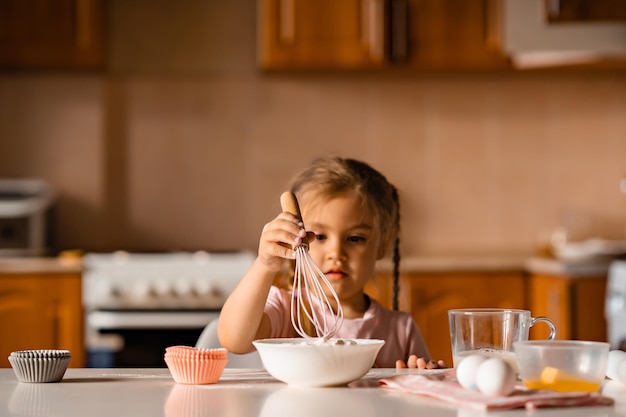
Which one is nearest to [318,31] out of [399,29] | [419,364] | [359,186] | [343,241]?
[399,29]

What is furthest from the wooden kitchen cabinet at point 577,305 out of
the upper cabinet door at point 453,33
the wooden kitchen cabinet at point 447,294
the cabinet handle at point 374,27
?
the cabinet handle at point 374,27

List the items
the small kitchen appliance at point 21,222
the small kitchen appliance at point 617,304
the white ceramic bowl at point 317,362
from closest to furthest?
the white ceramic bowl at point 317,362 → the small kitchen appliance at point 617,304 → the small kitchen appliance at point 21,222

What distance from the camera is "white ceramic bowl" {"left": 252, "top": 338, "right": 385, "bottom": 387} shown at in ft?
3.25

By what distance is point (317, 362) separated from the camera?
3.25ft

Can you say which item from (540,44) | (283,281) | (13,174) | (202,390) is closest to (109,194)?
(13,174)

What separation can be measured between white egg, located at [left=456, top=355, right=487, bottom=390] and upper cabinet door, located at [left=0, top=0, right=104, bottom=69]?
2.59 meters

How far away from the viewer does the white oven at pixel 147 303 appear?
290cm

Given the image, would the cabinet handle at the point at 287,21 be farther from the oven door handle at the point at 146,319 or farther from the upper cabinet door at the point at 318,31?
the oven door handle at the point at 146,319

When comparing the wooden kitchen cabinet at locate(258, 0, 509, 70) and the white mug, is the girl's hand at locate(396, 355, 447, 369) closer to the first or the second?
the white mug

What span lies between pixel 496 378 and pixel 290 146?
271cm

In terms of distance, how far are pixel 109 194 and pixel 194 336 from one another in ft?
2.70

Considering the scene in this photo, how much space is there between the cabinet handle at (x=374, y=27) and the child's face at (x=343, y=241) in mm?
1703

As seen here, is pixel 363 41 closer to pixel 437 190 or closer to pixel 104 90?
pixel 437 190

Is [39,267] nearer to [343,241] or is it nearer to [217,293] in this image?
[217,293]
